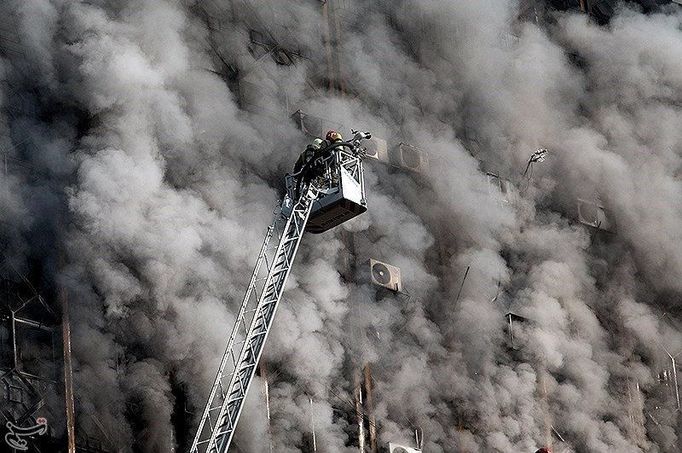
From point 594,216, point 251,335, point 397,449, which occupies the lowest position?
point 594,216

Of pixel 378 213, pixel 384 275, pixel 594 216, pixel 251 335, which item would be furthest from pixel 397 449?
pixel 594 216

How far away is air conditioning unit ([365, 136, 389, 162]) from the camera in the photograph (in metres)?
27.2

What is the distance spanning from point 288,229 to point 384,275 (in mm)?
4593

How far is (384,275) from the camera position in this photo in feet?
85.9

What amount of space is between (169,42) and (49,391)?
5.99m

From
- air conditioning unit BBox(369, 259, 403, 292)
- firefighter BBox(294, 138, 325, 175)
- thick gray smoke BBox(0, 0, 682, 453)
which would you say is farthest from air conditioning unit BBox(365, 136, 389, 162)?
firefighter BBox(294, 138, 325, 175)

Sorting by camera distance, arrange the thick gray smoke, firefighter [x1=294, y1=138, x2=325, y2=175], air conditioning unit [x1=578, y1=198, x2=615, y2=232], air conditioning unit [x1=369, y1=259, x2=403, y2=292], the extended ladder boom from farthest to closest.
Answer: air conditioning unit [x1=578, y1=198, x2=615, y2=232] < air conditioning unit [x1=369, y1=259, x2=403, y2=292] < the thick gray smoke < firefighter [x1=294, y1=138, x2=325, y2=175] < the extended ladder boom

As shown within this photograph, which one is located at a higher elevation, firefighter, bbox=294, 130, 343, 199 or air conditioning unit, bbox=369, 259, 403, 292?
firefighter, bbox=294, 130, 343, 199

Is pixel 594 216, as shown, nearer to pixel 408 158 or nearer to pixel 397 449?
pixel 408 158

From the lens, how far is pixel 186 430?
2198 cm

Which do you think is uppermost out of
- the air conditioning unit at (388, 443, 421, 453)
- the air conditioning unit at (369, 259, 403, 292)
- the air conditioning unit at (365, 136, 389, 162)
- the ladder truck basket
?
the ladder truck basket

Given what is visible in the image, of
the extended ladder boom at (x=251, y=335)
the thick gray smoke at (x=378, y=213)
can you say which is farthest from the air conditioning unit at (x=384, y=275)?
the extended ladder boom at (x=251, y=335)

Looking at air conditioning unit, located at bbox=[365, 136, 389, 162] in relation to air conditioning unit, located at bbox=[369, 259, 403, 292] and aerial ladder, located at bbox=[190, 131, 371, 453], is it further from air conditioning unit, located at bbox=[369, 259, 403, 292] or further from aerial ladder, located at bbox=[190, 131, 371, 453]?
aerial ladder, located at bbox=[190, 131, 371, 453]

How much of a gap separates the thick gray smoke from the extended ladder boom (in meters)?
0.70
